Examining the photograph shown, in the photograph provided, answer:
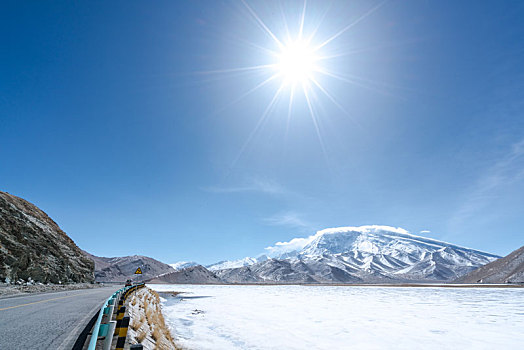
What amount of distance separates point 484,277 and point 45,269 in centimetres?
21748

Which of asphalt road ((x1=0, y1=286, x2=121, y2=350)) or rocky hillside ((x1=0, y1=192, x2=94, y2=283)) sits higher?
rocky hillside ((x1=0, y1=192, x2=94, y2=283))

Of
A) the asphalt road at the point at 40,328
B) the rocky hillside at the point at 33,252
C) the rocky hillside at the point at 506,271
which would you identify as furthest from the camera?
the rocky hillside at the point at 506,271

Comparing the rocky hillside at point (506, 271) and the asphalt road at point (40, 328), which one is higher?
the rocky hillside at point (506, 271)

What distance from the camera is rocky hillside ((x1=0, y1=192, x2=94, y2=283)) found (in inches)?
1113

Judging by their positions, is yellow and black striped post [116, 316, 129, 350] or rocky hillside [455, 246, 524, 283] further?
rocky hillside [455, 246, 524, 283]

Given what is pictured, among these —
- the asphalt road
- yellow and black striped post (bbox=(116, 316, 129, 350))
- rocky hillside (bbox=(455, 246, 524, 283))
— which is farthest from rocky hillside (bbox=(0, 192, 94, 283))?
rocky hillside (bbox=(455, 246, 524, 283))

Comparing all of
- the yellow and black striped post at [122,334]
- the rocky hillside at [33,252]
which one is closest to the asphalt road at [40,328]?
the yellow and black striped post at [122,334]

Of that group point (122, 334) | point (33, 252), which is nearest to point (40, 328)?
point (122, 334)

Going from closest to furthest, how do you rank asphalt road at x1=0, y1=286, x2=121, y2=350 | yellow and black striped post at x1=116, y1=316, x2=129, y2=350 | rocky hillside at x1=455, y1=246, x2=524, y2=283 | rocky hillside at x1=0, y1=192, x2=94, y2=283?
yellow and black striped post at x1=116, y1=316, x2=129, y2=350, asphalt road at x1=0, y1=286, x2=121, y2=350, rocky hillside at x1=0, y1=192, x2=94, y2=283, rocky hillside at x1=455, y1=246, x2=524, y2=283

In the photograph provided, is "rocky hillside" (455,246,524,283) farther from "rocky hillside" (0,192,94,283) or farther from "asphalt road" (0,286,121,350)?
"asphalt road" (0,286,121,350)

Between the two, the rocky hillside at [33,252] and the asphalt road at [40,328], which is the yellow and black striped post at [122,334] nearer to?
the asphalt road at [40,328]

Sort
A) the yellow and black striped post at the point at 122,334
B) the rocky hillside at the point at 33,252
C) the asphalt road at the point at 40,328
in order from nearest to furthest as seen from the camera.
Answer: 1. the yellow and black striped post at the point at 122,334
2. the asphalt road at the point at 40,328
3. the rocky hillside at the point at 33,252

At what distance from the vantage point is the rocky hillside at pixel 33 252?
28266mm

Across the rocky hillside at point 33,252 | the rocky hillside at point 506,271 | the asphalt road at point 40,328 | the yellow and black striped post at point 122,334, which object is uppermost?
the rocky hillside at point 506,271
